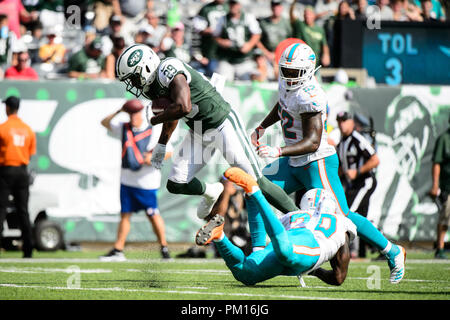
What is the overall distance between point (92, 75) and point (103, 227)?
2.59 m

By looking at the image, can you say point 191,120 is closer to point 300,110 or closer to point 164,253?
point 300,110

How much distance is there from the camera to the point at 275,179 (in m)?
7.14

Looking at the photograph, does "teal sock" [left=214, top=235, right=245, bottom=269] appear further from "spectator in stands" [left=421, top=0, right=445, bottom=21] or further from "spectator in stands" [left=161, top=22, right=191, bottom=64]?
"spectator in stands" [left=421, top=0, right=445, bottom=21]

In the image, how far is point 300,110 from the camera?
6.83 meters

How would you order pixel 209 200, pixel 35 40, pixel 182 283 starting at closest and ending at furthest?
pixel 182 283
pixel 209 200
pixel 35 40

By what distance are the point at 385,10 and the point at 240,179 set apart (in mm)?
10358

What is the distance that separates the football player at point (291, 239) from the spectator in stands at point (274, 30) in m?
8.10

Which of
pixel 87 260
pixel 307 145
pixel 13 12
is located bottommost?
pixel 87 260

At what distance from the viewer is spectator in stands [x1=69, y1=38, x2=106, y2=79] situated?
13.1 metres

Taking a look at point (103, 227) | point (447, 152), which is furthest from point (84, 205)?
point (447, 152)

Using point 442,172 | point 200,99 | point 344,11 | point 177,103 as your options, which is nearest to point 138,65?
point 177,103

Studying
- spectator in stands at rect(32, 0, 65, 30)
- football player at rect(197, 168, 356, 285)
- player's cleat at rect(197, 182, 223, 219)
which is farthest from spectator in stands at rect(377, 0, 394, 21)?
football player at rect(197, 168, 356, 285)
